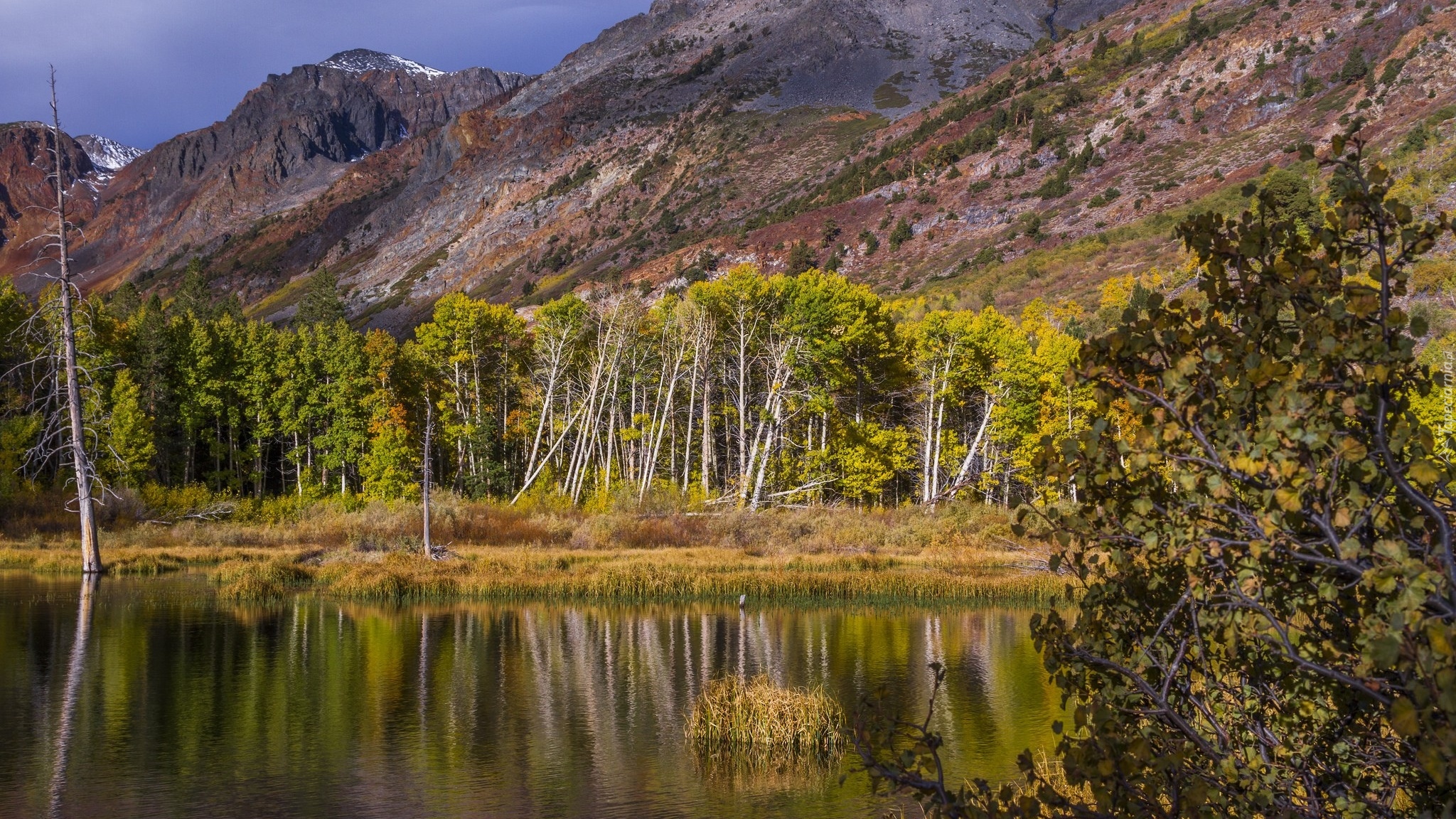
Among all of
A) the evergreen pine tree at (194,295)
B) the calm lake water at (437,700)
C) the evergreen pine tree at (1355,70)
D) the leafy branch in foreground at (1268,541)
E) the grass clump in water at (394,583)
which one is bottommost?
the calm lake water at (437,700)

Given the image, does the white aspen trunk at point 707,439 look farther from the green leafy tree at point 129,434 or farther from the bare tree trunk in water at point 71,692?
the bare tree trunk in water at point 71,692

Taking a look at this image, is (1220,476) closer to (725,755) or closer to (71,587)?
(725,755)

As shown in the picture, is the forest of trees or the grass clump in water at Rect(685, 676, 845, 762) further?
the forest of trees

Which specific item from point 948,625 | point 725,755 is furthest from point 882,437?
point 725,755

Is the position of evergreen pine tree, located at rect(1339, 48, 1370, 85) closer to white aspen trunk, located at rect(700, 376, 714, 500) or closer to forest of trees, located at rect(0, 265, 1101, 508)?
forest of trees, located at rect(0, 265, 1101, 508)

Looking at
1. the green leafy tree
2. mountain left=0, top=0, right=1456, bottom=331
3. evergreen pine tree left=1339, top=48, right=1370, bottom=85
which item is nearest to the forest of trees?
the green leafy tree

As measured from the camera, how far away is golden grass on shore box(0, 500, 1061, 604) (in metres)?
37.0

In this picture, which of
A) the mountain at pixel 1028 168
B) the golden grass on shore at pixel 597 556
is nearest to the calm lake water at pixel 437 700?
the golden grass on shore at pixel 597 556

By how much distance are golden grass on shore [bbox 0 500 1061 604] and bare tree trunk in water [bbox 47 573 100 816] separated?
167 inches

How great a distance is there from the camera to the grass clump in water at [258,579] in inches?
1363

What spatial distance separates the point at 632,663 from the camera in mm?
25641

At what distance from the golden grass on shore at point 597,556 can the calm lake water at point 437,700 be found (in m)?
2.29

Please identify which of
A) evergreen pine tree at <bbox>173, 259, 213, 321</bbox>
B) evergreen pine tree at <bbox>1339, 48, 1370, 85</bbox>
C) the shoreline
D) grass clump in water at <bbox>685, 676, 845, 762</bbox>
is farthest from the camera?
evergreen pine tree at <bbox>1339, 48, 1370, 85</bbox>

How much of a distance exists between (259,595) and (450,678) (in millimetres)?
14424
